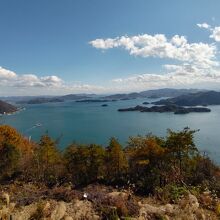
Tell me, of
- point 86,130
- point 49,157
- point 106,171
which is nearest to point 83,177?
point 106,171

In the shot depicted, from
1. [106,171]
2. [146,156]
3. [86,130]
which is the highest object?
[146,156]

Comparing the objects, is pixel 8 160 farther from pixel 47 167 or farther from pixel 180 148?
pixel 180 148

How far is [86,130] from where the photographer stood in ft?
299

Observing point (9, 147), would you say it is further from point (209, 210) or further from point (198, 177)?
point (209, 210)

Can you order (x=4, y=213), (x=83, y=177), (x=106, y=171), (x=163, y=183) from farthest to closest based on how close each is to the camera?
(x=106, y=171) < (x=83, y=177) < (x=163, y=183) < (x=4, y=213)

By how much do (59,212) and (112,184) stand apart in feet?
16.7

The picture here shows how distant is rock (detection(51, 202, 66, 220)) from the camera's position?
22.7 ft

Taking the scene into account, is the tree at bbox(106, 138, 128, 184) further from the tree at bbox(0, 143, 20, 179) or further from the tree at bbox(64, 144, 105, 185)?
the tree at bbox(0, 143, 20, 179)

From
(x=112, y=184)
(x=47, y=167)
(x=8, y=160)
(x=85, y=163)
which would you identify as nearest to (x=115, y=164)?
(x=85, y=163)

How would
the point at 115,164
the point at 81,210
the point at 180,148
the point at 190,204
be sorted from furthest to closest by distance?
the point at 180,148 < the point at 115,164 < the point at 190,204 < the point at 81,210

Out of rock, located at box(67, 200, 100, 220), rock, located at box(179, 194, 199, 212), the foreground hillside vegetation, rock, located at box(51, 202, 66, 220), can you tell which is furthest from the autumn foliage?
rock, located at box(51, 202, 66, 220)

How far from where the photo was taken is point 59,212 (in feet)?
23.5

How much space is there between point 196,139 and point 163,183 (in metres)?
64.4

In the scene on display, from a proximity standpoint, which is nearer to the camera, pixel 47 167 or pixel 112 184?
pixel 112 184
